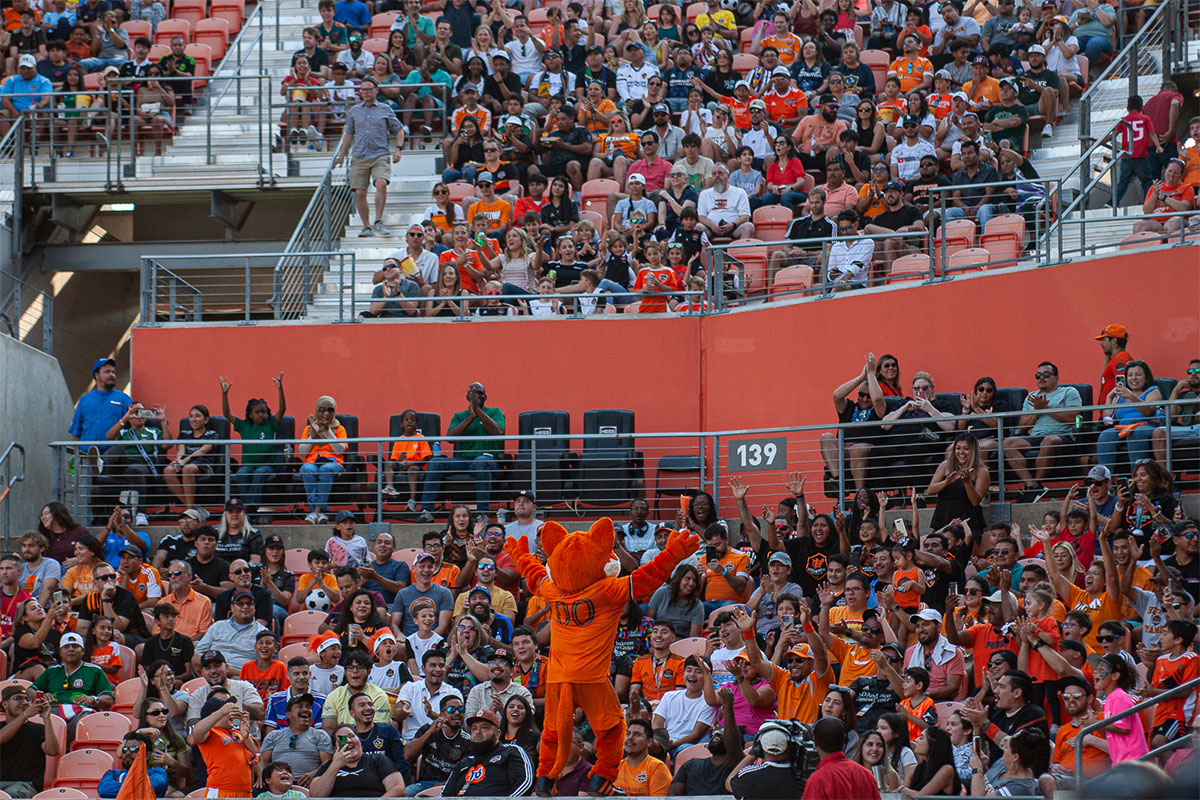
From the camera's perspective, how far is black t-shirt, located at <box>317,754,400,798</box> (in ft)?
35.6

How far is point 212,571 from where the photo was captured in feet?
45.6

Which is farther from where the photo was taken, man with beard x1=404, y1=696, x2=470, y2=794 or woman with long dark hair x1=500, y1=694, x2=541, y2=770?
man with beard x1=404, y1=696, x2=470, y2=794

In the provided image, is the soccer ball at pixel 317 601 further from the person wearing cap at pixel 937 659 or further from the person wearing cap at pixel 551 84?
the person wearing cap at pixel 551 84

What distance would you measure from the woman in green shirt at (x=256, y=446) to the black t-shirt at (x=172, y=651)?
2.85 m

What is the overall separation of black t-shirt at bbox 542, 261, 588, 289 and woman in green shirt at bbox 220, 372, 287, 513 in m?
2.99

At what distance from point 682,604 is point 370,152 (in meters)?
8.28

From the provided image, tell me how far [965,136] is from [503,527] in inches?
254

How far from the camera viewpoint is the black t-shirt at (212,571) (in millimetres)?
13867

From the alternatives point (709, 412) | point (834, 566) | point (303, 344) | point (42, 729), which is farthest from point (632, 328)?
point (42, 729)

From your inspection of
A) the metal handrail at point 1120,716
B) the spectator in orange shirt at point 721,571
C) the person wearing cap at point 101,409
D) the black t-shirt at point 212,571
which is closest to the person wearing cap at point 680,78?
the person wearing cap at point 101,409

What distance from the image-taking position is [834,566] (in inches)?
481

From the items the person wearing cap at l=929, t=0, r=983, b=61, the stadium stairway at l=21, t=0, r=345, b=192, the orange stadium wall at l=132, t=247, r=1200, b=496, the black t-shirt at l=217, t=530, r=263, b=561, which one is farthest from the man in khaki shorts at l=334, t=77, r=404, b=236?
the person wearing cap at l=929, t=0, r=983, b=61

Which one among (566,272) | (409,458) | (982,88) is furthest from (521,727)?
(982,88)

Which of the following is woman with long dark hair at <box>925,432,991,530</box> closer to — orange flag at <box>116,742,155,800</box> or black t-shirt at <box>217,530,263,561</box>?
black t-shirt at <box>217,530,263,561</box>
